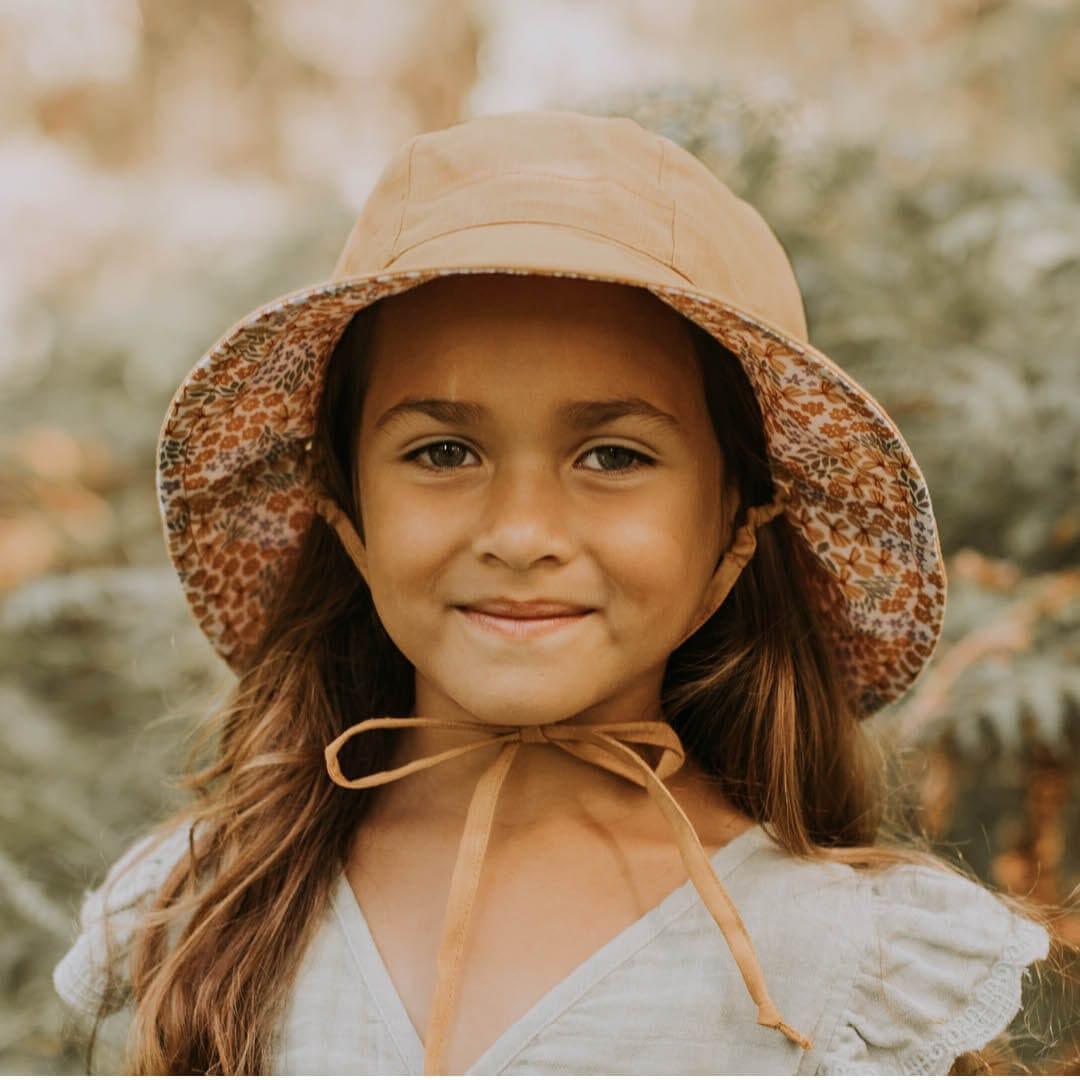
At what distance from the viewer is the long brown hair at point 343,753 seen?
1.78 meters

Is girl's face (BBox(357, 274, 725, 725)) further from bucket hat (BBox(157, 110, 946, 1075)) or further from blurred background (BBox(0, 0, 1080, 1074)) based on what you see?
blurred background (BBox(0, 0, 1080, 1074))

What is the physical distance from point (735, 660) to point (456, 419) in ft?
1.95

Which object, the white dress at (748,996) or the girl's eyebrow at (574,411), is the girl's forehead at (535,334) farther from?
the white dress at (748,996)

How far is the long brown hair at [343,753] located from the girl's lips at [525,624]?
36 centimetres

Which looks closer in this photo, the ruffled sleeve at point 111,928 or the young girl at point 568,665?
the young girl at point 568,665

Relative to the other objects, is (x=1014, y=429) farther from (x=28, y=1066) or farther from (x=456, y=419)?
(x=28, y=1066)

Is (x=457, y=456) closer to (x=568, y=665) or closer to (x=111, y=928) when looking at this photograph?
(x=568, y=665)

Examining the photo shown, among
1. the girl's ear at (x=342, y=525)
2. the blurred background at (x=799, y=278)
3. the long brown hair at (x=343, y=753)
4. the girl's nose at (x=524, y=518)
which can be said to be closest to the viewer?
the girl's nose at (x=524, y=518)

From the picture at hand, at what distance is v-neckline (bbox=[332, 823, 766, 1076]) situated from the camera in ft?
5.23

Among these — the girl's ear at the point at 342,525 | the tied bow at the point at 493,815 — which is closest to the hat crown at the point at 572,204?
the girl's ear at the point at 342,525

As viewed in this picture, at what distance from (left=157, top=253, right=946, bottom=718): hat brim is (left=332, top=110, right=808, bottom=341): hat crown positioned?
0.11 feet

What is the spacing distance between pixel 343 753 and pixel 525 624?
22.9 inches

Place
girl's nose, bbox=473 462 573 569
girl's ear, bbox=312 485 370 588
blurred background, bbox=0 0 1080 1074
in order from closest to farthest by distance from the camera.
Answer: girl's nose, bbox=473 462 573 569 → girl's ear, bbox=312 485 370 588 → blurred background, bbox=0 0 1080 1074

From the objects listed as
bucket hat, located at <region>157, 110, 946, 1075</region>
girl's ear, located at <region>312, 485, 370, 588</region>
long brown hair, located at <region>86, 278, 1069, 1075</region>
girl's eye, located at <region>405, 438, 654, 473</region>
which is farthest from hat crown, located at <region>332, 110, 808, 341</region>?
girl's ear, located at <region>312, 485, 370, 588</region>
